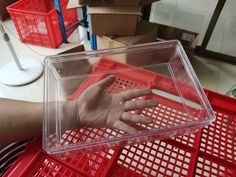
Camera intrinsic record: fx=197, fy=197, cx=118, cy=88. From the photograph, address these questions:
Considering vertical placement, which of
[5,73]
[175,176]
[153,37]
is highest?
[175,176]

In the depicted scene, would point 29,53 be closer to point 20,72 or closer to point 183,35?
point 20,72

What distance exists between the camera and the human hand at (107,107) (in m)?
0.57

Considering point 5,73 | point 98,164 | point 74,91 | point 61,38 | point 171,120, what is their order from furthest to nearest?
point 61,38
point 5,73
point 74,91
point 171,120
point 98,164

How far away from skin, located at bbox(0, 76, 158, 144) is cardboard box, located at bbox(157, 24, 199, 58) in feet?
3.97

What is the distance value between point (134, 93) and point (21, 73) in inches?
51.0

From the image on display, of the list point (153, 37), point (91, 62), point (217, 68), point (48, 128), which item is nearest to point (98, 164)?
point (48, 128)

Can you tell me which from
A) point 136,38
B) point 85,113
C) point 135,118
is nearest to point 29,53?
point 136,38

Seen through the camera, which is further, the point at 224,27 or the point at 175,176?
the point at 224,27

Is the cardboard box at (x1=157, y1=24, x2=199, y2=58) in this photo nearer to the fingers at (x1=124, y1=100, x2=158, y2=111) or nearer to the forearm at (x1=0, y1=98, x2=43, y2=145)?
the fingers at (x1=124, y1=100, x2=158, y2=111)

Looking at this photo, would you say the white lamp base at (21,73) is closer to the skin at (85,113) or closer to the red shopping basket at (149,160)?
the skin at (85,113)

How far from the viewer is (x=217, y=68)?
5.83 ft

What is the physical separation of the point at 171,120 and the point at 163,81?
16cm

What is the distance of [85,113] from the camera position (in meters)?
0.60

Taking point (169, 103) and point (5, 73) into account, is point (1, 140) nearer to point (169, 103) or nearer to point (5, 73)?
point (169, 103)
